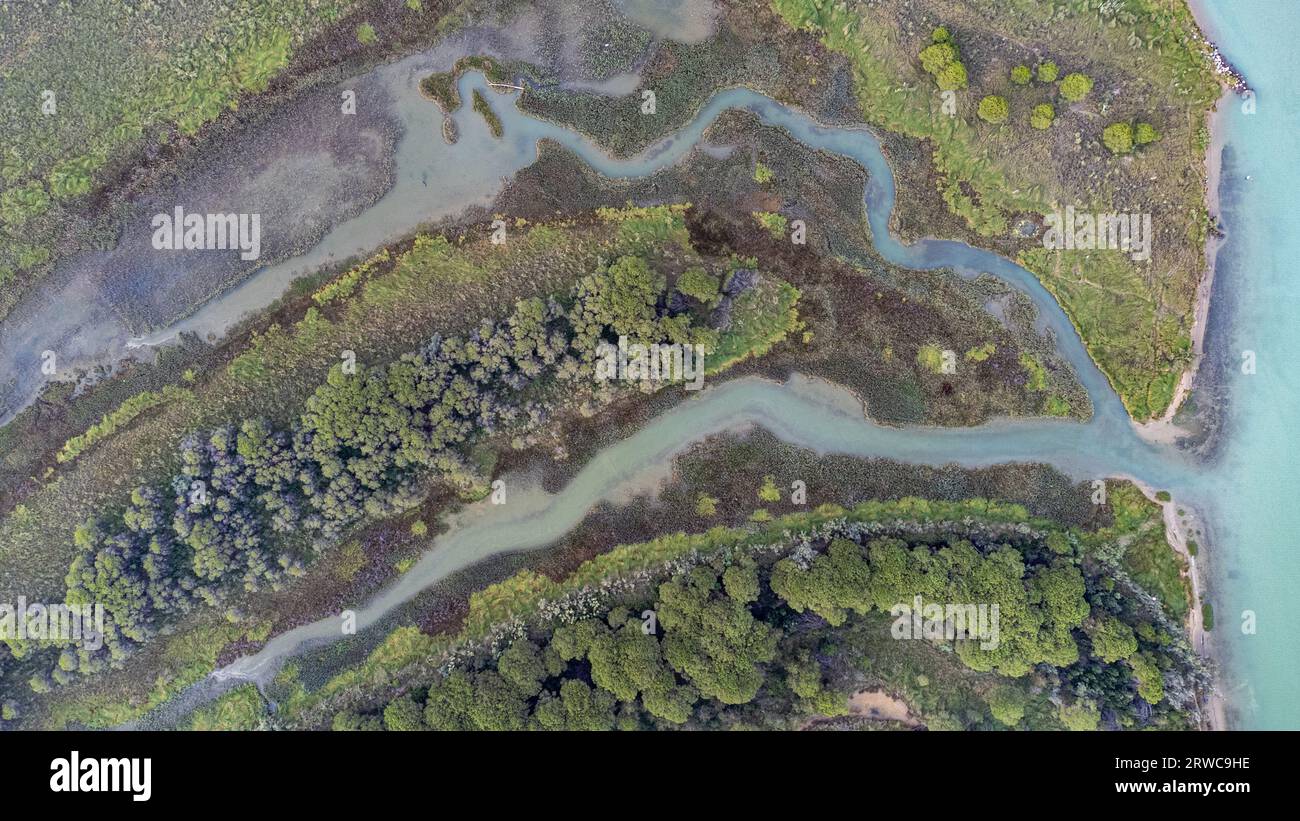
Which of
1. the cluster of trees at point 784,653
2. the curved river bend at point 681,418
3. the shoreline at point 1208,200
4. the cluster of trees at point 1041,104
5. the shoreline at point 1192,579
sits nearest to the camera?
the cluster of trees at point 784,653

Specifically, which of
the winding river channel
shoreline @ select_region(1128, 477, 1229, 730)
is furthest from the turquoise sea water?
shoreline @ select_region(1128, 477, 1229, 730)

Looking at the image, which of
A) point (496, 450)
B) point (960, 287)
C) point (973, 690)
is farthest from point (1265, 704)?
point (496, 450)

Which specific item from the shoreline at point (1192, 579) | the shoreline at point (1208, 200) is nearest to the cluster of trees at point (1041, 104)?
the shoreline at point (1208, 200)

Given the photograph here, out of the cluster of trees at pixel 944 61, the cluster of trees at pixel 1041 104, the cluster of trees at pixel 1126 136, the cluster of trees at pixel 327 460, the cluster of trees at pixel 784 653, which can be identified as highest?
the cluster of trees at pixel 944 61

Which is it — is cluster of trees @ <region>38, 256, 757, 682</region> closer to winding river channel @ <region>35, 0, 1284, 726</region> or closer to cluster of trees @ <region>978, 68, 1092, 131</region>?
winding river channel @ <region>35, 0, 1284, 726</region>

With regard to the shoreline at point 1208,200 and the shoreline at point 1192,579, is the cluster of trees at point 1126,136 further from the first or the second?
the shoreline at point 1192,579
